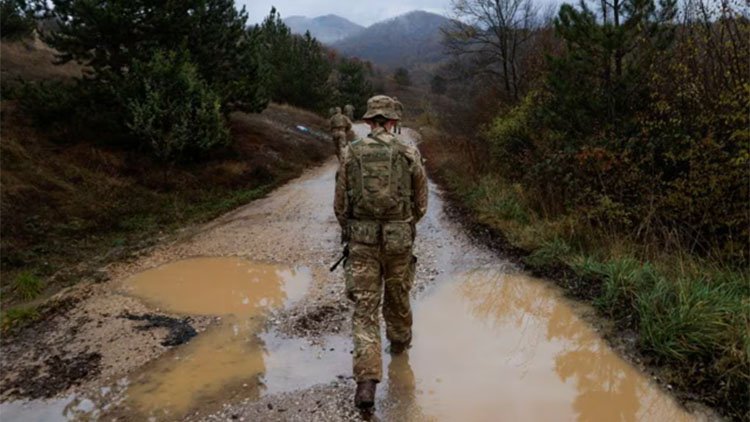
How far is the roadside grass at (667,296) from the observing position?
4180mm

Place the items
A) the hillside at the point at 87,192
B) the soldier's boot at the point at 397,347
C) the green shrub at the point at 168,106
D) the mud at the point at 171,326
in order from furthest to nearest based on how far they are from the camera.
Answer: the green shrub at the point at 168,106, the hillside at the point at 87,192, the mud at the point at 171,326, the soldier's boot at the point at 397,347

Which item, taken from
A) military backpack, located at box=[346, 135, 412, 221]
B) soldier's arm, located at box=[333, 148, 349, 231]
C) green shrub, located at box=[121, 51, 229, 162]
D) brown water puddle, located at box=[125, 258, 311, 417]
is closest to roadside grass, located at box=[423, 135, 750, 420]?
military backpack, located at box=[346, 135, 412, 221]

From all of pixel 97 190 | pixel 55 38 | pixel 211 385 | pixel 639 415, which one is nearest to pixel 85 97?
pixel 55 38

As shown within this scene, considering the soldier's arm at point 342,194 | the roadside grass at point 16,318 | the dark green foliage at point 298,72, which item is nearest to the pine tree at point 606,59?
the soldier's arm at point 342,194

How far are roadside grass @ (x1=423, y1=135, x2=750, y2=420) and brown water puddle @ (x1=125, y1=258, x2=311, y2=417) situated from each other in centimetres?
350

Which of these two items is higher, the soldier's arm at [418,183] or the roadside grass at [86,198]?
the soldier's arm at [418,183]

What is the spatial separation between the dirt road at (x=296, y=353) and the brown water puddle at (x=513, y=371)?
16 mm

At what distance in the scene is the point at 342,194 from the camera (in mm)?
4461

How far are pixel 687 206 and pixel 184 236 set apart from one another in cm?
830

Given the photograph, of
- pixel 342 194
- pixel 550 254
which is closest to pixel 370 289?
pixel 342 194

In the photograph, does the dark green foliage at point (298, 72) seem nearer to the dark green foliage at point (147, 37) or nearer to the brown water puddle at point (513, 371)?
the dark green foliage at point (147, 37)

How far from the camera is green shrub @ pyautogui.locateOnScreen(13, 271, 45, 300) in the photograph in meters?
7.14

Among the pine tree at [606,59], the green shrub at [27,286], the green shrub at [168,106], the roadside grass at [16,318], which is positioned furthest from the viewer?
the green shrub at [168,106]

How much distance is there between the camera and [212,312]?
6258 millimetres
